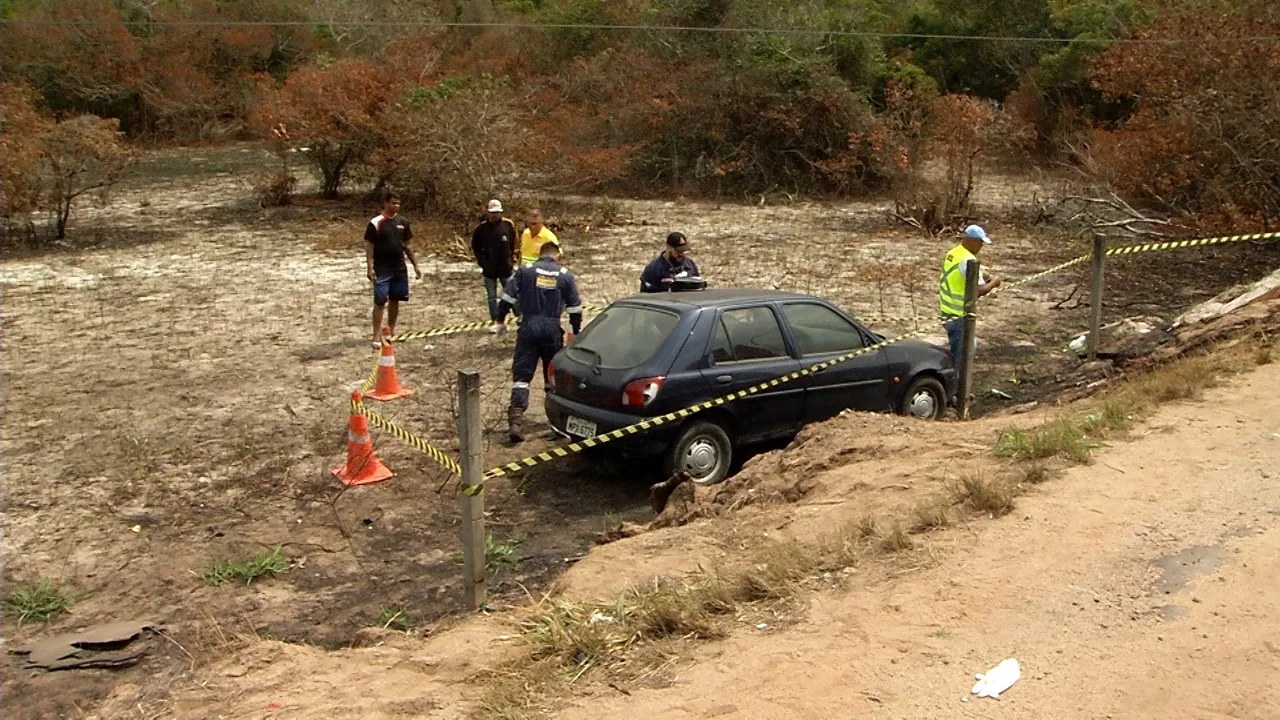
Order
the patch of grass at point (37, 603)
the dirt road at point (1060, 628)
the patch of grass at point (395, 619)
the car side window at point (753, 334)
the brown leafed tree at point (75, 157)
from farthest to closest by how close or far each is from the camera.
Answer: the brown leafed tree at point (75, 157), the car side window at point (753, 334), the patch of grass at point (37, 603), the patch of grass at point (395, 619), the dirt road at point (1060, 628)

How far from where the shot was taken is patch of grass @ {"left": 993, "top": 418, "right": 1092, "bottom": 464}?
20.9 feet

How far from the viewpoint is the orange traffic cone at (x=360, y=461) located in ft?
26.9

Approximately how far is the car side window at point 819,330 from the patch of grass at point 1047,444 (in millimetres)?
2182

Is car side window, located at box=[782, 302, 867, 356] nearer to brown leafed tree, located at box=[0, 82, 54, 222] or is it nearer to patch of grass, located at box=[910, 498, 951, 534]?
patch of grass, located at box=[910, 498, 951, 534]

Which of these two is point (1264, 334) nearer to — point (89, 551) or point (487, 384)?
point (487, 384)

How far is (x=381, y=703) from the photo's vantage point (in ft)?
14.9

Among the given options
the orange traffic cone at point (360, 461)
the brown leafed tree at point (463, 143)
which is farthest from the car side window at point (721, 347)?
the brown leafed tree at point (463, 143)

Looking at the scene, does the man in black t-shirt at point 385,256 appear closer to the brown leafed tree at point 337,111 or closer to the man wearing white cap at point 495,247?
the man wearing white cap at point 495,247

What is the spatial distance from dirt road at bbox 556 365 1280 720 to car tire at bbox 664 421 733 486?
109 inches

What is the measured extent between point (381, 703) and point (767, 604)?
168 cm

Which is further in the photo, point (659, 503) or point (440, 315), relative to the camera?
point (440, 315)

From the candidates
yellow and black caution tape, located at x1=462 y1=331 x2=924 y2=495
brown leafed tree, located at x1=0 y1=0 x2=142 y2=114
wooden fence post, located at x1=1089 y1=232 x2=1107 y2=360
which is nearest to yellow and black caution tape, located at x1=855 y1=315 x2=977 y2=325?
wooden fence post, located at x1=1089 y1=232 x2=1107 y2=360

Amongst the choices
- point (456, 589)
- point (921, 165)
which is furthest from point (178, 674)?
point (921, 165)

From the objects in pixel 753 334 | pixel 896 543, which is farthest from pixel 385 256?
pixel 896 543
